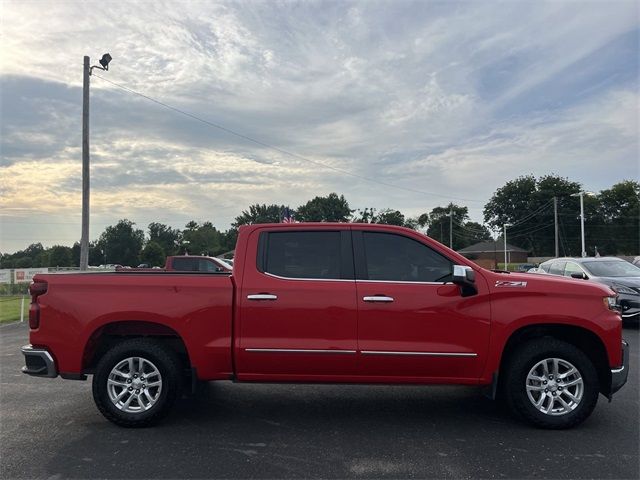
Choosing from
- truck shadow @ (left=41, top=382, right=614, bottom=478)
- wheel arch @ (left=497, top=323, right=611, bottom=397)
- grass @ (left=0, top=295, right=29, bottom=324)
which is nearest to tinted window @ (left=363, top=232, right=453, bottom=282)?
wheel arch @ (left=497, top=323, right=611, bottom=397)

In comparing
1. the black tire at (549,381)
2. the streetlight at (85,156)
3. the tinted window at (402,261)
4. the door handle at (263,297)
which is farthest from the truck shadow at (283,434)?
the streetlight at (85,156)

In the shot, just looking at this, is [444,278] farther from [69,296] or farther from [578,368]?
[69,296]

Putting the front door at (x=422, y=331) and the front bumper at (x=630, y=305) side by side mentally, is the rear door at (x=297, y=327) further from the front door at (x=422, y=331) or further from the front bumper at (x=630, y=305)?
the front bumper at (x=630, y=305)

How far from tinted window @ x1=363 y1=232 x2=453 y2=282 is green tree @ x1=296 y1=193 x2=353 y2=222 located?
56.1m

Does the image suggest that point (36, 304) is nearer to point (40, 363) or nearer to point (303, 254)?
point (40, 363)

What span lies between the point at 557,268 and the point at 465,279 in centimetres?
1011

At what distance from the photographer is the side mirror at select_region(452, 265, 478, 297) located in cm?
471

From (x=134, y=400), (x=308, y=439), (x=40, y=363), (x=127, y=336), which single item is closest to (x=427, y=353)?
(x=308, y=439)

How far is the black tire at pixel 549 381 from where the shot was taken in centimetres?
479

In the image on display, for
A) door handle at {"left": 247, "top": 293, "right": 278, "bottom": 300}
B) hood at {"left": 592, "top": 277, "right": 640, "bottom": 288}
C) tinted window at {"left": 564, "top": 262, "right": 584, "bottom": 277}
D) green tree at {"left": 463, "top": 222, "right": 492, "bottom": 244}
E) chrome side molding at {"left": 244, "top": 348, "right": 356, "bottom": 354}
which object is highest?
green tree at {"left": 463, "top": 222, "right": 492, "bottom": 244}

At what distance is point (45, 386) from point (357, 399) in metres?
4.10

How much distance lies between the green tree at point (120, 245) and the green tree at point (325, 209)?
2974 cm

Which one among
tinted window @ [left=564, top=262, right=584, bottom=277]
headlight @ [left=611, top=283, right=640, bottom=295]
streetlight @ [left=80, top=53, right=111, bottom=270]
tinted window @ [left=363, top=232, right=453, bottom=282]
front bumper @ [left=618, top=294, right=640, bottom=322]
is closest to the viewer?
tinted window @ [left=363, top=232, right=453, bottom=282]

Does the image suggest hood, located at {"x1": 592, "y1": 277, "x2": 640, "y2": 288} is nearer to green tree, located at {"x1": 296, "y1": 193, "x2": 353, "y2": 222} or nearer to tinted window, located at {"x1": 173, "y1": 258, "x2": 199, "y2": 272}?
tinted window, located at {"x1": 173, "y1": 258, "x2": 199, "y2": 272}
